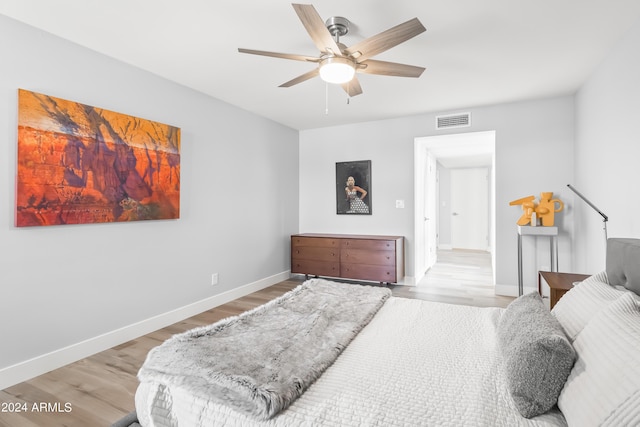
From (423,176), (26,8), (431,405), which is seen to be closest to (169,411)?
(431,405)

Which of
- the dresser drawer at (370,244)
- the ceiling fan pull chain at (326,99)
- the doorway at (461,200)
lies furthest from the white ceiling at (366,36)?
the doorway at (461,200)

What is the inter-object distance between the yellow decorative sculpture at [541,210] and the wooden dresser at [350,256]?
61.7 inches

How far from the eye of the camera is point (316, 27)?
72.6 inches

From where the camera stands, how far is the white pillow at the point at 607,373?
808 mm

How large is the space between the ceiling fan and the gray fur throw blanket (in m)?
1.56

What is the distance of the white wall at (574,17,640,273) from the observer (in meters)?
2.34

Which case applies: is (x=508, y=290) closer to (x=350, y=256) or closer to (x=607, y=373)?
(x=350, y=256)

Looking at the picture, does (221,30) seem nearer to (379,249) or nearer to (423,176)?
(379,249)

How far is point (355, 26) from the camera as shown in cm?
235

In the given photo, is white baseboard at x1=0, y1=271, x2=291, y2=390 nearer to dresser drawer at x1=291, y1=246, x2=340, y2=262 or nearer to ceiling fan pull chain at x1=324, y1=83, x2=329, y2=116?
dresser drawer at x1=291, y1=246, x2=340, y2=262

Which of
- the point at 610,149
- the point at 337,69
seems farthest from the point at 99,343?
the point at 610,149

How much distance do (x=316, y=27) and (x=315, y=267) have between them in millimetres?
3689

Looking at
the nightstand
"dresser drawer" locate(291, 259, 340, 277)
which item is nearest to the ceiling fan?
the nightstand

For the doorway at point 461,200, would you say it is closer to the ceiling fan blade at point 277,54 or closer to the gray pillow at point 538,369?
the ceiling fan blade at point 277,54
